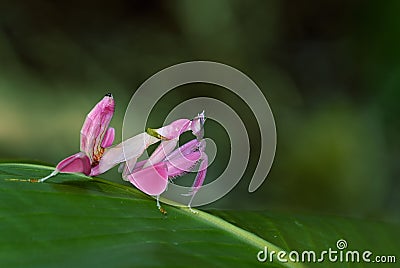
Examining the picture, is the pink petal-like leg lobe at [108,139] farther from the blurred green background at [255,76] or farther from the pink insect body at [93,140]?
the blurred green background at [255,76]

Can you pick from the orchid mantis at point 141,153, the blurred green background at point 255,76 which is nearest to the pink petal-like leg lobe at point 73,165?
the orchid mantis at point 141,153

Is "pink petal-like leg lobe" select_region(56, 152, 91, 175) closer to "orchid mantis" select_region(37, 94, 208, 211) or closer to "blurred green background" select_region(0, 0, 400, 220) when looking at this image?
"orchid mantis" select_region(37, 94, 208, 211)

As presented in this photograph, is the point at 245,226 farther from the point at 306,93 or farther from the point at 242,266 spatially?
the point at 306,93

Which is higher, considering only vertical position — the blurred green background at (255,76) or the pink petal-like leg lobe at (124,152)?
the blurred green background at (255,76)

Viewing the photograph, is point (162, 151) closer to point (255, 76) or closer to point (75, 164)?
point (75, 164)

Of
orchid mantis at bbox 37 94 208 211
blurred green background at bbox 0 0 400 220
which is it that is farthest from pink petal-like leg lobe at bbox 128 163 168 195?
blurred green background at bbox 0 0 400 220

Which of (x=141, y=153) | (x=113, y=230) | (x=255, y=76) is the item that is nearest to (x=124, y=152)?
(x=141, y=153)

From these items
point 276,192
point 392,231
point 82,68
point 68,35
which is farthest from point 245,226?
point 68,35

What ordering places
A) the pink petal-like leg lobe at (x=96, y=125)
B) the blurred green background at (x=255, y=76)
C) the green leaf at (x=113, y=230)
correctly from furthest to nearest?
the blurred green background at (x=255, y=76) < the pink petal-like leg lobe at (x=96, y=125) < the green leaf at (x=113, y=230)
